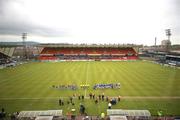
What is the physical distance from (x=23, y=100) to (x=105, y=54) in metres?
57.1

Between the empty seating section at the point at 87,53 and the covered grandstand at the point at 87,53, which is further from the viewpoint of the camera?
the empty seating section at the point at 87,53

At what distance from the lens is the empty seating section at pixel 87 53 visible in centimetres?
7381

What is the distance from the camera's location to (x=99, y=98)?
21.4m

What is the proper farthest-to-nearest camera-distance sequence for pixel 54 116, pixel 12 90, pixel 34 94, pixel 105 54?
pixel 105 54
pixel 12 90
pixel 34 94
pixel 54 116

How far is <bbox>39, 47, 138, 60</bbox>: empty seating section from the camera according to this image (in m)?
73.8

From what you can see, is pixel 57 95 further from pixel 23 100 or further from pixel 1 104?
pixel 1 104

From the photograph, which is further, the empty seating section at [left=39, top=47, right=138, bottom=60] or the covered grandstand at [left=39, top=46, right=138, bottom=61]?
the empty seating section at [left=39, top=47, right=138, bottom=60]

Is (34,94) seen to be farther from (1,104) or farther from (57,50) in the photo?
(57,50)

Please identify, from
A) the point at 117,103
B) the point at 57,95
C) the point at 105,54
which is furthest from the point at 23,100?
the point at 105,54

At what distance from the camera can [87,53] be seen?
255 ft

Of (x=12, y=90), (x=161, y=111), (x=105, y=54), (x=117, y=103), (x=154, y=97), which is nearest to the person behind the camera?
(x=161, y=111)

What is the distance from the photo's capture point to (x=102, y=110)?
59.1ft

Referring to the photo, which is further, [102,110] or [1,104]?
[1,104]

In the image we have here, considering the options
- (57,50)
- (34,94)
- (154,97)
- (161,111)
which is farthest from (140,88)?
(57,50)
